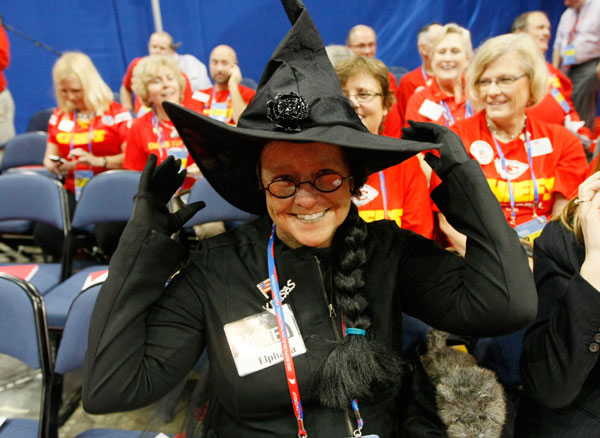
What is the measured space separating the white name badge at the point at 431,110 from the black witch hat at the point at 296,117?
2141mm

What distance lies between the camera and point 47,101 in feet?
22.7

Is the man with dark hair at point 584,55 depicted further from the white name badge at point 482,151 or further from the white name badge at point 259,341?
the white name badge at point 259,341

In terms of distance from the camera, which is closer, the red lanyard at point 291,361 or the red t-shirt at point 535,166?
the red lanyard at point 291,361

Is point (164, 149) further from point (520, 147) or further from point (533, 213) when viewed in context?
point (533, 213)

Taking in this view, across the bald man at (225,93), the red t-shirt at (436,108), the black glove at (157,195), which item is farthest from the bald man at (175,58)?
the black glove at (157,195)

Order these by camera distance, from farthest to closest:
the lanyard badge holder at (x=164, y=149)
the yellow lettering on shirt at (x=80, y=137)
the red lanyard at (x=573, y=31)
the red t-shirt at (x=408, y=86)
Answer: the red lanyard at (x=573, y=31), the red t-shirt at (x=408, y=86), the yellow lettering on shirt at (x=80, y=137), the lanyard badge holder at (x=164, y=149)

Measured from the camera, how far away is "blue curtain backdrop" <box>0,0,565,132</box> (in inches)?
248

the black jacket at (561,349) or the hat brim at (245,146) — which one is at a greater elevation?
the hat brim at (245,146)

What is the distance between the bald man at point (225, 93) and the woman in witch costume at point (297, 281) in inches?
125

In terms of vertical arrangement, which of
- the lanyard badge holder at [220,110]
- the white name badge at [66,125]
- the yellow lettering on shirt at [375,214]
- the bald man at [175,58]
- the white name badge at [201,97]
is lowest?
the yellow lettering on shirt at [375,214]

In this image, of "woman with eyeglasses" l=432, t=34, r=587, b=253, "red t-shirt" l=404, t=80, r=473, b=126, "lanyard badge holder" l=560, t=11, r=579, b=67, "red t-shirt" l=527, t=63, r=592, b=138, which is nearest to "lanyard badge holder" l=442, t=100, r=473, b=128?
"red t-shirt" l=404, t=80, r=473, b=126

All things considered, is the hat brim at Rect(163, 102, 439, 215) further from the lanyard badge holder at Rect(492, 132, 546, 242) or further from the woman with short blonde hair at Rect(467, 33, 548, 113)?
the woman with short blonde hair at Rect(467, 33, 548, 113)

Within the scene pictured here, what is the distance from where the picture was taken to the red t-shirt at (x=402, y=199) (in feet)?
6.42

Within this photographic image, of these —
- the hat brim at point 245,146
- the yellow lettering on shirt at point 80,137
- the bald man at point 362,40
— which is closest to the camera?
the hat brim at point 245,146
